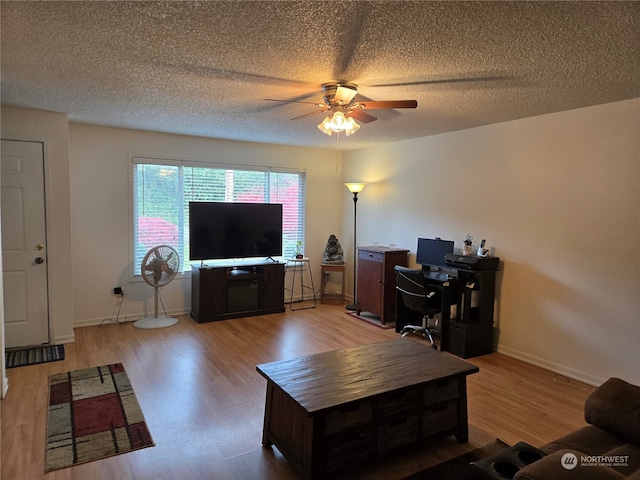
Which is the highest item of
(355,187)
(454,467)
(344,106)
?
(344,106)

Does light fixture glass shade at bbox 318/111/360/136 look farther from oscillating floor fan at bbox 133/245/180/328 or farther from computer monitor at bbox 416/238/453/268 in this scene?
oscillating floor fan at bbox 133/245/180/328

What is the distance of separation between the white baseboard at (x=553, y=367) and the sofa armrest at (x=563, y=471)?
270cm

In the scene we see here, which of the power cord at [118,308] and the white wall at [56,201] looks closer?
the white wall at [56,201]

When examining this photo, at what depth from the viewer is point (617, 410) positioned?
192cm

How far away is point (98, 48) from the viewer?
93.0 inches

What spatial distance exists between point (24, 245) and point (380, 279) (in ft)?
12.8

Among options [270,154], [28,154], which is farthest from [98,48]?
[270,154]

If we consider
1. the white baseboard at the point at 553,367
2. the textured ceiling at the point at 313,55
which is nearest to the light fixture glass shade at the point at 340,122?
the textured ceiling at the point at 313,55

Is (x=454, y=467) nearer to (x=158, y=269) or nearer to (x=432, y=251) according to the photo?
(x=432, y=251)

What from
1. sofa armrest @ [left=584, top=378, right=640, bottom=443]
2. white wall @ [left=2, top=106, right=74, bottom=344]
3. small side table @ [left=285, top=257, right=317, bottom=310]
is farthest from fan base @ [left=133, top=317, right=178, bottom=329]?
sofa armrest @ [left=584, top=378, right=640, bottom=443]

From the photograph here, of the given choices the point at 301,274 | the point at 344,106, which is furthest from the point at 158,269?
the point at 344,106

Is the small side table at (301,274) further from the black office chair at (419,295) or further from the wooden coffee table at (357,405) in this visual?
the wooden coffee table at (357,405)

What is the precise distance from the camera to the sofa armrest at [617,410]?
1.85 m

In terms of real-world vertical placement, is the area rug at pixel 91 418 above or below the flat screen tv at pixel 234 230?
below
